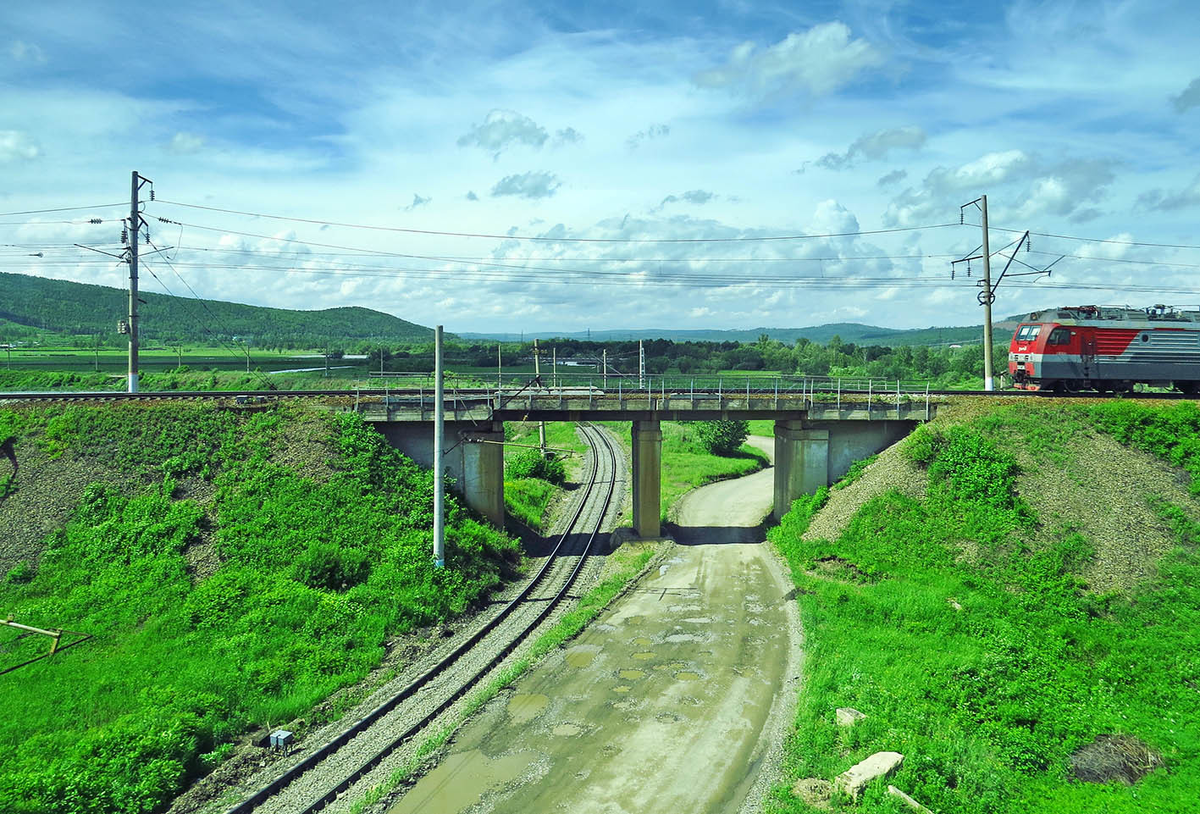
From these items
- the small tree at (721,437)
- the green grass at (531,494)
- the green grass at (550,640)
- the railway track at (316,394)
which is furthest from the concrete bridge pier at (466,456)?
the small tree at (721,437)

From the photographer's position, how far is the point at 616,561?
3747 cm

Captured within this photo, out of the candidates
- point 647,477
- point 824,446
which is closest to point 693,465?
point 824,446

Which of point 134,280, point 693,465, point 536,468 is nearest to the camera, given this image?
point 134,280

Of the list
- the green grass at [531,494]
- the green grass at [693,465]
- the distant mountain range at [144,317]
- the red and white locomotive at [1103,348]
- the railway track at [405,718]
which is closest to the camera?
the railway track at [405,718]

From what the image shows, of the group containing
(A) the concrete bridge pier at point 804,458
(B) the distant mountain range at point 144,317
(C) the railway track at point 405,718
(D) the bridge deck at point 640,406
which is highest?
(B) the distant mountain range at point 144,317

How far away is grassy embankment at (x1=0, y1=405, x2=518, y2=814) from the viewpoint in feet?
59.1

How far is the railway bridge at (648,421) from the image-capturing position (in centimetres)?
3791

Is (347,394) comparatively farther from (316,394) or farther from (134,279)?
(134,279)

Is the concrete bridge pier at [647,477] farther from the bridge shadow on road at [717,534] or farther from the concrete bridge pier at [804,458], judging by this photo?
the concrete bridge pier at [804,458]

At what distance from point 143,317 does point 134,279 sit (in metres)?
147

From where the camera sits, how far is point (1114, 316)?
43.4 meters

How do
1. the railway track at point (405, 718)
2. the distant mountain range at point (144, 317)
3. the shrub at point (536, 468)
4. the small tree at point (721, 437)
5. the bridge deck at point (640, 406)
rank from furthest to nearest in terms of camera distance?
the distant mountain range at point (144, 317) → the small tree at point (721, 437) → the shrub at point (536, 468) → the bridge deck at point (640, 406) → the railway track at point (405, 718)

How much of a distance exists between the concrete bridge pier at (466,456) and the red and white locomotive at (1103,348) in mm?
32342

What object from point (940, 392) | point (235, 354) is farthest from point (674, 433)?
point (235, 354)
